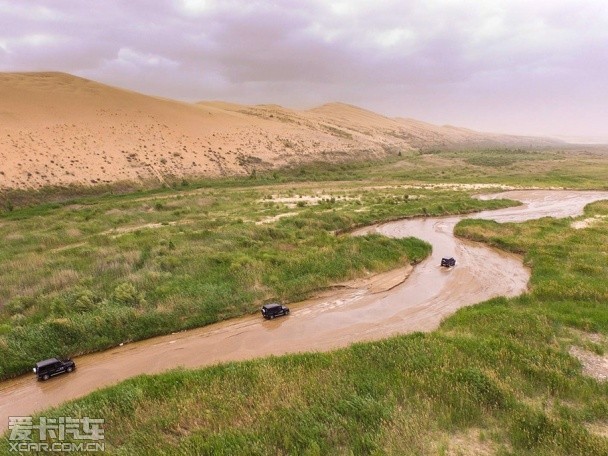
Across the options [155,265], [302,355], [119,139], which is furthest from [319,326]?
[119,139]

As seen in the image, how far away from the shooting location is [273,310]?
19.5 metres

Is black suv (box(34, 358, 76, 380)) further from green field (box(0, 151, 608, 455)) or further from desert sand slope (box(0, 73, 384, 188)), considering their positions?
desert sand slope (box(0, 73, 384, 188))

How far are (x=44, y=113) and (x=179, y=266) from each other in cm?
6932

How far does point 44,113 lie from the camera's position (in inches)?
2891

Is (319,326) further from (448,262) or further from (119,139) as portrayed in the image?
(119,139)

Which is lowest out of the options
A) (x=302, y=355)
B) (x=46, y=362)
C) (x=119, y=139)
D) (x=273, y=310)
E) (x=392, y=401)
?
(x=46, y=362)

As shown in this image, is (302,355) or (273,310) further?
(273,310)

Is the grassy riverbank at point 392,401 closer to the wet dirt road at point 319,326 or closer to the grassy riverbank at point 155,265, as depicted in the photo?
the wet dirt road at point 319,326

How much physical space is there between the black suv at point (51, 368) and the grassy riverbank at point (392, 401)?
176 inches

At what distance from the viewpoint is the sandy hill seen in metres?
59.0

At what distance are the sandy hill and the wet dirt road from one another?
4554 centimetres

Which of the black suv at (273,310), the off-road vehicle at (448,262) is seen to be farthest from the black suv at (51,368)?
the off-road vehicle at (448,262)

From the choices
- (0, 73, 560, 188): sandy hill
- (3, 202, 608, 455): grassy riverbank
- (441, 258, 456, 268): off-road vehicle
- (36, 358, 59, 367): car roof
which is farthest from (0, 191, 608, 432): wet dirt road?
(0, 73, 560, 188): sandy hill

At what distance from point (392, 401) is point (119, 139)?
7596 cm
